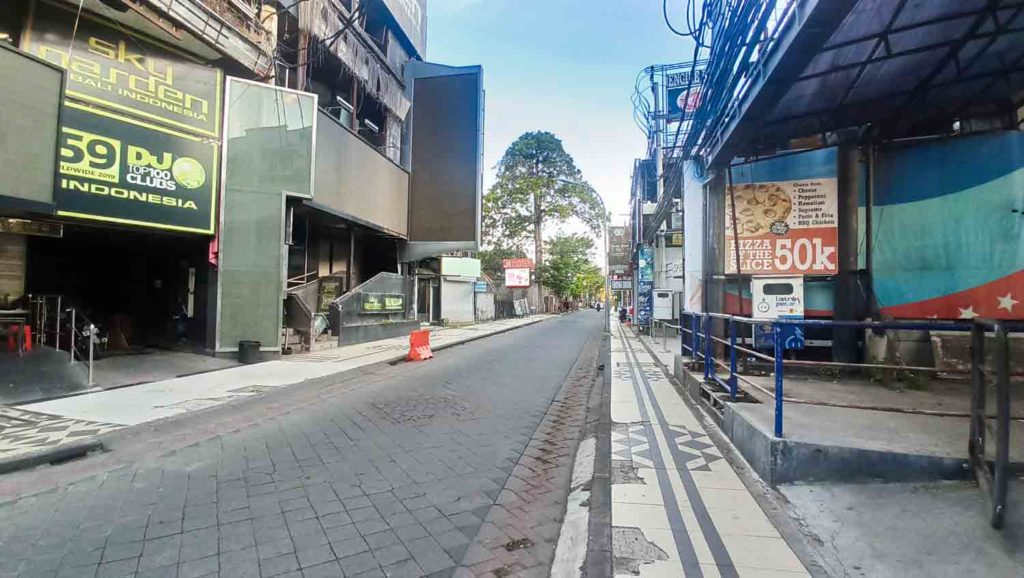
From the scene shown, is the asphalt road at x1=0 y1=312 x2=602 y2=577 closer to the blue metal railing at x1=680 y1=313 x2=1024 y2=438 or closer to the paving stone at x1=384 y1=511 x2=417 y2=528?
the paving stone at x1=384 y1=511 x2=417 y2=528

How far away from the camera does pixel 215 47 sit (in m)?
10.2

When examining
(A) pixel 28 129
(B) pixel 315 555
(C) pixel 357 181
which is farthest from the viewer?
(C) pixel 357 181

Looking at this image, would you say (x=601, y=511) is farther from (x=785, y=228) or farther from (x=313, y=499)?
(x=785, y=228)

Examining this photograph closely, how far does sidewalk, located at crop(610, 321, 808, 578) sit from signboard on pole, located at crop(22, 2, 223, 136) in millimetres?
10605

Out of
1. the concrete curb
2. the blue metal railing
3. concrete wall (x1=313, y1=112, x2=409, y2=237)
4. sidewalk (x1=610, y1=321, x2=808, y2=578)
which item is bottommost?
the concrete curb

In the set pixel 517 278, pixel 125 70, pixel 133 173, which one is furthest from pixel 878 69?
pixel 517 278

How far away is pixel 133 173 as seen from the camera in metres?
9.20

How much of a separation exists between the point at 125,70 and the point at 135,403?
6732 millimetres

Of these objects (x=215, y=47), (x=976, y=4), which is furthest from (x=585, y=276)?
(x=976, y=4)

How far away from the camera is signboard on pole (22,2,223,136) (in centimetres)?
841

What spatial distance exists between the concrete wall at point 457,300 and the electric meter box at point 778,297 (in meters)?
21.2

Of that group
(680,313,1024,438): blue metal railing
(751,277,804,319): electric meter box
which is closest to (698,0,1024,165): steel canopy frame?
(751,277,804,319): electric meter box

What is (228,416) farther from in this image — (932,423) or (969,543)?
(932,423)

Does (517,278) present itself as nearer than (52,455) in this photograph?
No
